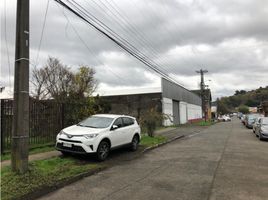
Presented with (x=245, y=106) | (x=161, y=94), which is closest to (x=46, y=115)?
(x=161, y=94)

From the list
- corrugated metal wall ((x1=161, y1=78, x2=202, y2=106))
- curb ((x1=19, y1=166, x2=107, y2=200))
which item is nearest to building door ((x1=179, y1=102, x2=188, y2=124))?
corrugated metal wall ((x1=161, y1=78, x2=202, y2=106))

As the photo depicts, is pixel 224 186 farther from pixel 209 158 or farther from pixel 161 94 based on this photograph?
pixel 161 94

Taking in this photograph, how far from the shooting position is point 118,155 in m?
12.1

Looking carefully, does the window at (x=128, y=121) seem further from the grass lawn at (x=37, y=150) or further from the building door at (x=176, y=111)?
the building door at (x=176, y=111)

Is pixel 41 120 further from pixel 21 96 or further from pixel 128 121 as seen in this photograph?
pixel 21 96

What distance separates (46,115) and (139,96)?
2566 cm

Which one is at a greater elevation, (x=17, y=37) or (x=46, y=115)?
(x=17, y=37)

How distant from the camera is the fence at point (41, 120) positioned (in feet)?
35.4

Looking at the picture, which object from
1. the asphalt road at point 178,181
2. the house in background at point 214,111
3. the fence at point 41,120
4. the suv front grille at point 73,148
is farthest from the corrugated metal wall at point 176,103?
the house in background at point 214,111

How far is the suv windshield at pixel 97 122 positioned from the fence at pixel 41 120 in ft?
6.65

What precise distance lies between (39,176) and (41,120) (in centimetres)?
579

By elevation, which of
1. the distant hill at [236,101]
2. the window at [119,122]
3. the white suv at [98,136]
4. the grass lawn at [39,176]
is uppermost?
the distant hill at [236,101]

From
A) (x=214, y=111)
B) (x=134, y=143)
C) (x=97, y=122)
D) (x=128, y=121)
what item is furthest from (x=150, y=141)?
(x=214, y=111)

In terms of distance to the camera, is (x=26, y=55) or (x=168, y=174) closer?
(x=26, y=55)
